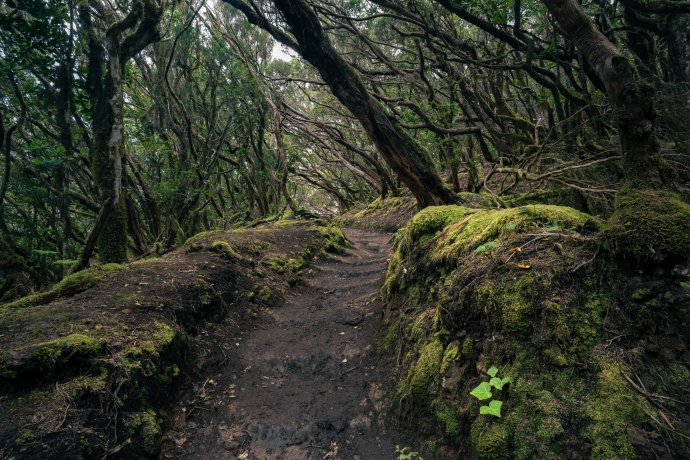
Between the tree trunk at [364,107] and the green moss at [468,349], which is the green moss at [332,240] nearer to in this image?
the tree trunk at [364,107]

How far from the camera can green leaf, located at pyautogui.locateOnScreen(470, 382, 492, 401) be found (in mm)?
2379

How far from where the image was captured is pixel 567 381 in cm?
224

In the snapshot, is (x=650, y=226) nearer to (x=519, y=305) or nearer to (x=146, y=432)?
(x=519, y=305)

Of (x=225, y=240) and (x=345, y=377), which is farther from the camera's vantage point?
(x=225, y=240)

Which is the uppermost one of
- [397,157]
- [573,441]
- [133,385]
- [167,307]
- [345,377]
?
[397,157]

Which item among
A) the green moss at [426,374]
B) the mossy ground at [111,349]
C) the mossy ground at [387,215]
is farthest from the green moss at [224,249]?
the mossy ground at [387,215]

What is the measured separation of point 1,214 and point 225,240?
4.36 m

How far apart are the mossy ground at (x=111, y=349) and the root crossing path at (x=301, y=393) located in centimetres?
38

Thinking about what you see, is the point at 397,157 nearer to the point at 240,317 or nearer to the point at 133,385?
the point at 240,317

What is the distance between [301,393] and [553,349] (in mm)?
2810

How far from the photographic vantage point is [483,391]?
241 centimetres

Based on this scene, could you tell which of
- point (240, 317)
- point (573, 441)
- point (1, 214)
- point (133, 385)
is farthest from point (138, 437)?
point (1, 214)

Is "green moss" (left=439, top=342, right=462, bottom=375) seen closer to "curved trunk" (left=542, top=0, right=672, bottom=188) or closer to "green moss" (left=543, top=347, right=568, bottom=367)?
"green moss" (left=543, top=347, right=568, bottom=367)

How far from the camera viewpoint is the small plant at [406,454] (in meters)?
2.90
